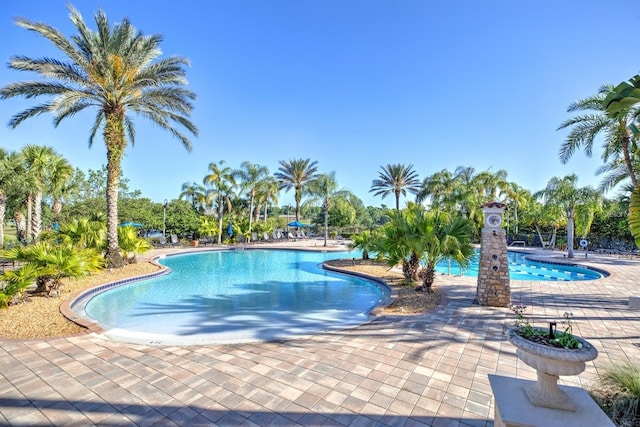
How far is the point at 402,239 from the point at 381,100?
1318 cm

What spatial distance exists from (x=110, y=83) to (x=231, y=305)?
32.6 feet

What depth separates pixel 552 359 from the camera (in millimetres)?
2438

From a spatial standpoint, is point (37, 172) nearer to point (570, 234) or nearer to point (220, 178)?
point (220, 178)

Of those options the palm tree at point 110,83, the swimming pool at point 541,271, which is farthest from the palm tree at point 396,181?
the palm tree at point 110,83

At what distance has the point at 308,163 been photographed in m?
32.5

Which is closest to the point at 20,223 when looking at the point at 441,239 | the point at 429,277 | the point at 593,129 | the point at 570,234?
the point at 429,277

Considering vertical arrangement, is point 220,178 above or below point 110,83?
below

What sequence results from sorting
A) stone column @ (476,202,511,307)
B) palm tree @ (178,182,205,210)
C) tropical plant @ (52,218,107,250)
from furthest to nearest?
palm tree @ (178,182,205,210) → tropical plant @ (52,218,107,250) → stone column @ (476,202,511,307)

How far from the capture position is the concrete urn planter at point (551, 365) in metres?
2.39

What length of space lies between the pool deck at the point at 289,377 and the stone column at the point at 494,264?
1263 mm

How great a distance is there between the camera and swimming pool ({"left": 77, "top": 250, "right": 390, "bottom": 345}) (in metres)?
6.31

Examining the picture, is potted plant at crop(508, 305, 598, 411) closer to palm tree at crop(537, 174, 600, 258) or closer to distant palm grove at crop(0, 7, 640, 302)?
distant palm grove at crop(0, 7, 640, 302)

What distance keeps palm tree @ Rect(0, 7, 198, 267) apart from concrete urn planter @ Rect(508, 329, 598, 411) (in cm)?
1440

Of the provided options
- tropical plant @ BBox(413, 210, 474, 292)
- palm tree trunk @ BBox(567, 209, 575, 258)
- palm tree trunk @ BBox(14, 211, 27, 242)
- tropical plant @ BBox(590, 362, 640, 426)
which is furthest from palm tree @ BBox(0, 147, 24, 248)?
palm tree trunk @ BBox(567, 209, 575, 258)
